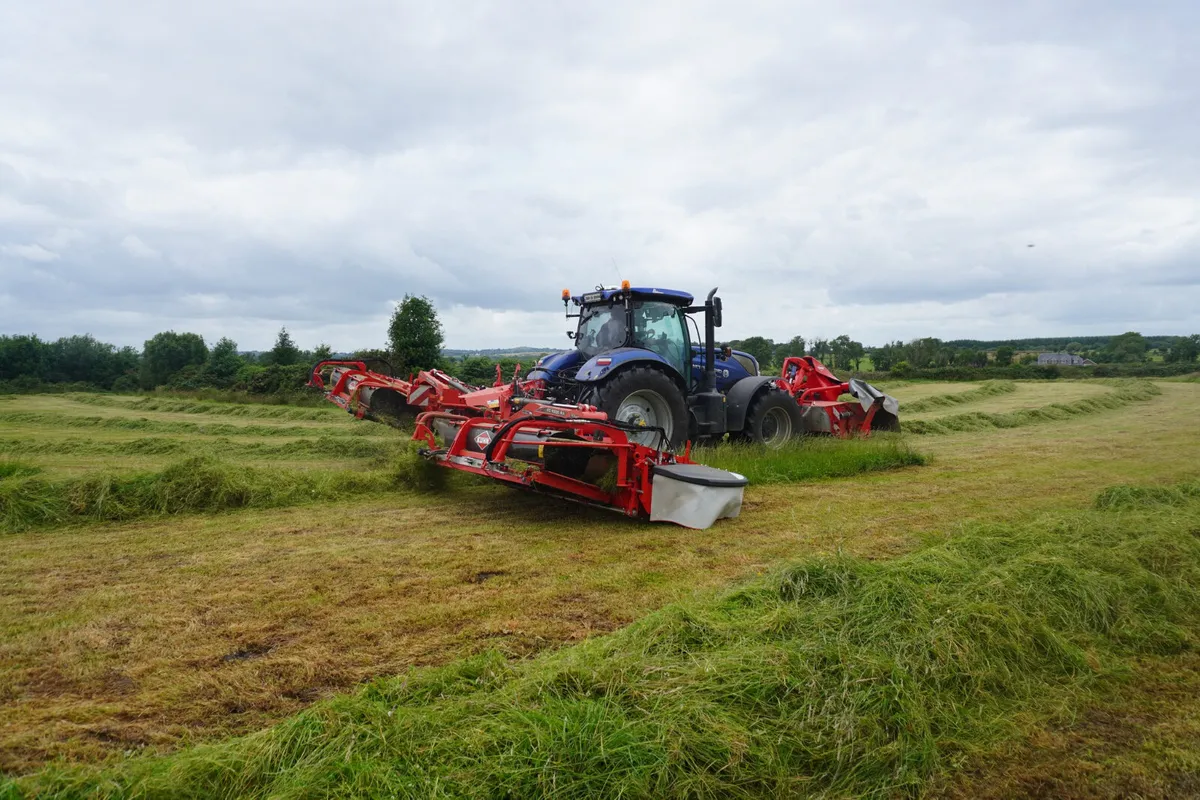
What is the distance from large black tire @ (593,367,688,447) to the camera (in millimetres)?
7363

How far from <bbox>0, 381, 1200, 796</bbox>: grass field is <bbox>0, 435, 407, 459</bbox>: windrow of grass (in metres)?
0.86

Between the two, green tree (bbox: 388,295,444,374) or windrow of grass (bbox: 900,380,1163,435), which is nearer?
windrow of grass (bbox: 900,380,1163,435)

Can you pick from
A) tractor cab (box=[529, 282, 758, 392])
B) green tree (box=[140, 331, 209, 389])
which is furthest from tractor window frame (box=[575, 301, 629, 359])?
green tree (box=[140, 331, 209, 389])

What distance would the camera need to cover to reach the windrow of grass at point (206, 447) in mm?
9641

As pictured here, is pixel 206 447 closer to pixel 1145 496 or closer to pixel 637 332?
pixel 637 332

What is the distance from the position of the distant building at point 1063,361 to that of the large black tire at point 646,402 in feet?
112

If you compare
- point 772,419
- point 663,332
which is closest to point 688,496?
point 663,332

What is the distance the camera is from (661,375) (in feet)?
25.5

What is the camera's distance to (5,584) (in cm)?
425

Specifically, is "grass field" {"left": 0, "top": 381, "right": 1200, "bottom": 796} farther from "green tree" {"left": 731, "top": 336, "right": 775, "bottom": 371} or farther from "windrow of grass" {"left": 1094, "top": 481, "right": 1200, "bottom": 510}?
"green tree" {"left": 731, "top": 336, "right": 775, "bottom": 371}

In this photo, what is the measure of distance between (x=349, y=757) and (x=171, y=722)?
2.79ft

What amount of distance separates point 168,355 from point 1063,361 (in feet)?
131

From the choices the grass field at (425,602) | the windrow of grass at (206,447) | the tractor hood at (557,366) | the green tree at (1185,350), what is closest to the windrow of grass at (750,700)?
the grass field at (425,602)

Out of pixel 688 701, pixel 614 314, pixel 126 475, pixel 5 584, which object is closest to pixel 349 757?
pixel 688 701
